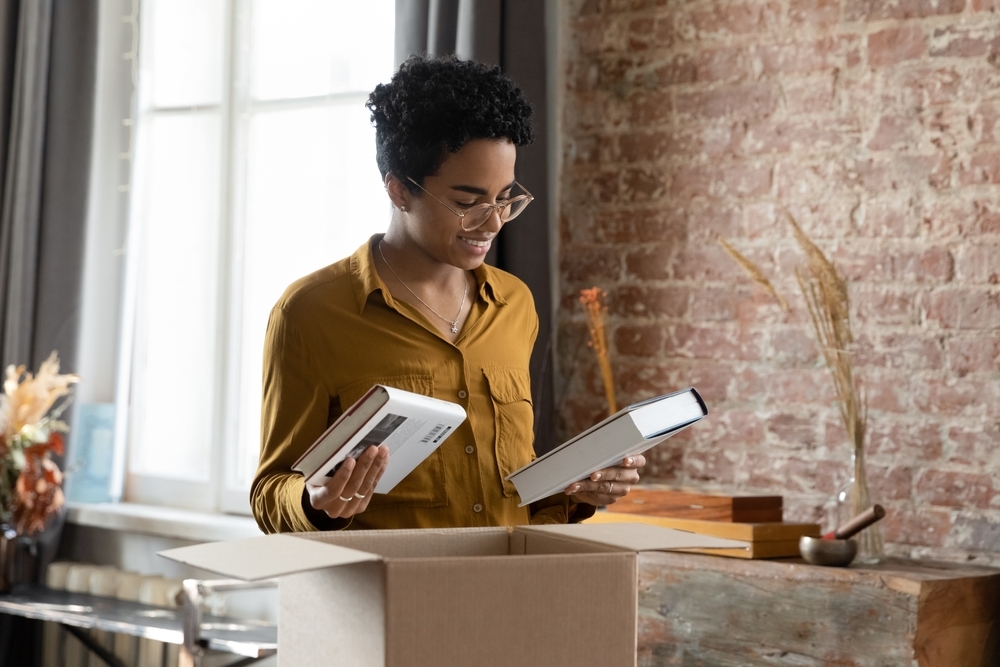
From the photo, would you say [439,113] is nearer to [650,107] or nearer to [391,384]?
[391,384]

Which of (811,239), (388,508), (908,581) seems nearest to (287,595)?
(388,508)

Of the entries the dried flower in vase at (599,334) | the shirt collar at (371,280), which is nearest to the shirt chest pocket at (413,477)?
the shirt collar at (371,280)

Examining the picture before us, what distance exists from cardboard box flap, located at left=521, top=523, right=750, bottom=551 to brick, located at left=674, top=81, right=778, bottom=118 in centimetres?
184

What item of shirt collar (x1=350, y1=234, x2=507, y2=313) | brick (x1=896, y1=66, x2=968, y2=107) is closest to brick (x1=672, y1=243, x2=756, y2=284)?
brick (x1=896, y1=66, x2=968, y2=107)

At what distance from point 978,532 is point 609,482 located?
121 centimetres

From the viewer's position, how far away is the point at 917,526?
243cm

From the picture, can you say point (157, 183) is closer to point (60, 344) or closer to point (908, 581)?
point (60, 344)

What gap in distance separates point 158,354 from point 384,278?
2.45 m

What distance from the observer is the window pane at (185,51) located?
3.78m

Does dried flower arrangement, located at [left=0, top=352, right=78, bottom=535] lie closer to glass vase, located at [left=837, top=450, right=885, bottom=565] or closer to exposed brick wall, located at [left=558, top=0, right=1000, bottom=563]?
exposed brick wall, located at [left=558, top=0, right=1000, bottom=563]

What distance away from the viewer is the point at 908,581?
2016mm

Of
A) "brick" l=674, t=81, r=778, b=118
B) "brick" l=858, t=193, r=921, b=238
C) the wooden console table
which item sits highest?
"brick" l=674, t=81, r=778, b=118

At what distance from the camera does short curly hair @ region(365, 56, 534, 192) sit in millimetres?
1605

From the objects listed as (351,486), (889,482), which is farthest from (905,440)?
(351,486)
